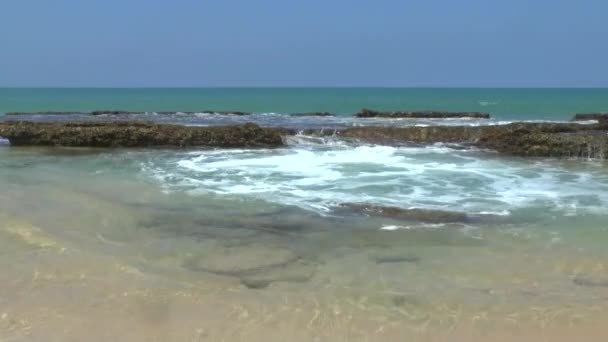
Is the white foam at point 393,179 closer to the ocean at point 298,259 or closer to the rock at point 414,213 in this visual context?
the ocean at point 298,259

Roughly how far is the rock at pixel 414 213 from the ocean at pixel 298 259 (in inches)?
7.7

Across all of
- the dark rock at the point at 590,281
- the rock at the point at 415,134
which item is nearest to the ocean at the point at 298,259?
the dark rock at the point at 590,281

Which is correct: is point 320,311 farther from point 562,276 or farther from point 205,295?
point 562,276

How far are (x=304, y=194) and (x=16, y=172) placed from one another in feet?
23.0

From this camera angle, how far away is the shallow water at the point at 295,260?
16.3 feet

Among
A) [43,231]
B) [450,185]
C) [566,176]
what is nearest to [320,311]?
[43,231]

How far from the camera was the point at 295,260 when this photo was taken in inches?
265

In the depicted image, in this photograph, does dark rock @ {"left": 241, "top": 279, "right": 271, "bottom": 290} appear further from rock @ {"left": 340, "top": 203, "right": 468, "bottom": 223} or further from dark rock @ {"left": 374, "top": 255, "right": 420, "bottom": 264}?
rock @ {"left": 340, "top": 203, "right": 468, "bottom": 223}

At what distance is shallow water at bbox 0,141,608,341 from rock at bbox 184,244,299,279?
23 mm

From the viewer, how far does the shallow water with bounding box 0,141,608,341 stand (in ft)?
16.3

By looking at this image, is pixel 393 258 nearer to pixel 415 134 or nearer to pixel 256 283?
pixel 256 283

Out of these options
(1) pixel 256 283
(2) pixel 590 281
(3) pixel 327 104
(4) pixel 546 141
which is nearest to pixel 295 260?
(1) pixel 256 283

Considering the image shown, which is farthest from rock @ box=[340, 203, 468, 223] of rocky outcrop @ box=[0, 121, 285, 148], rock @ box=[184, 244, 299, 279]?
rocky outcrop @ box=[0, 121, 285, 148]

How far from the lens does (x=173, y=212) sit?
9070 mm
